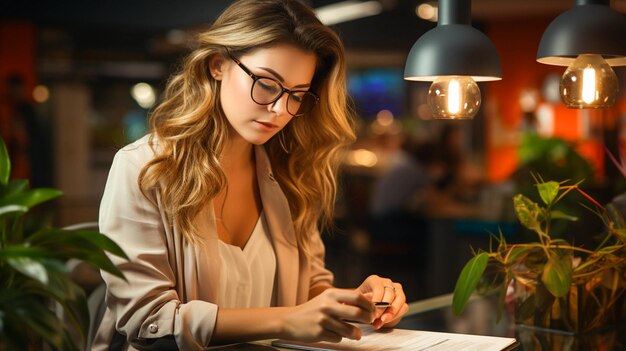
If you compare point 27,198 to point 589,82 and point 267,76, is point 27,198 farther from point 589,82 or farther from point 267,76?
point 589,82

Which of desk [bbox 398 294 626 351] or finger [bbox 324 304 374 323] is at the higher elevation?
finger [bbox 324 304 374 323]

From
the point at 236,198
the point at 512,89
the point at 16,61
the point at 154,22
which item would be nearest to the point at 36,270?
the point at 236,198

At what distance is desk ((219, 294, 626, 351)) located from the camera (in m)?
1.90

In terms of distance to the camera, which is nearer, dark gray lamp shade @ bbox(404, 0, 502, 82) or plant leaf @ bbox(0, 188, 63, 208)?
plant leaf @ bbox(0, 188, 63, 208)

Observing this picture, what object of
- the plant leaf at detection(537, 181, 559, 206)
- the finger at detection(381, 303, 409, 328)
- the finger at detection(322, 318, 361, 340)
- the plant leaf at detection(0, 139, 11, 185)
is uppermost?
the plant leaf at detection(0, 139, 11, 185)

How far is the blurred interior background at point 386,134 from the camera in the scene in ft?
23.2

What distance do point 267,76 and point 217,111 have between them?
0.20m

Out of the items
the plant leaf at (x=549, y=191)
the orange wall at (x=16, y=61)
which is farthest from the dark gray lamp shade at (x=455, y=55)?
the orange wall at (x=16, y=61)

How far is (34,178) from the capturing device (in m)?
9.24

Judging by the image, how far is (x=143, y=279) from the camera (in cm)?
189

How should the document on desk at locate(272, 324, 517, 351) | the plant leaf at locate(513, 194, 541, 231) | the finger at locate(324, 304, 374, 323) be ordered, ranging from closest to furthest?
the finger at locate(324, 304, 374, 323) < the document on desk at locate(272, 324, 517, 351) < the plant leaf at locate(513, 194, 541, 231)

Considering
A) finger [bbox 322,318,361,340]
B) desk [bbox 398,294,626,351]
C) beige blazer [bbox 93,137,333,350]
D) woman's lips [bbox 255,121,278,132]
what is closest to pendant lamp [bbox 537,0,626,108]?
desk [bbox 398,294,626,351]

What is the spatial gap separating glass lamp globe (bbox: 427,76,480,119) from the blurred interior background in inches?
114

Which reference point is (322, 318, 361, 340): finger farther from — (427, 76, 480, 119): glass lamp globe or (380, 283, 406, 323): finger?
(427, 76, 480, 119): glass lamp globe
